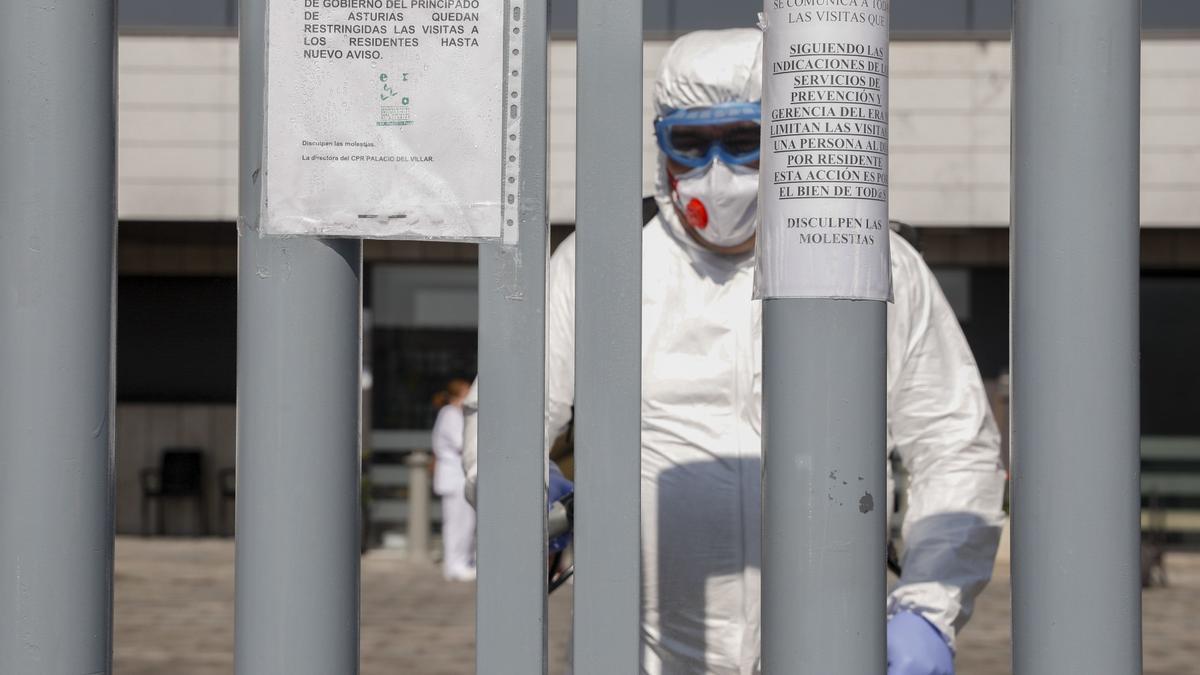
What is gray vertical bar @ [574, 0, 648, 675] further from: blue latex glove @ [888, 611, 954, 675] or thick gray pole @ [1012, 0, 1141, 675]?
blue latex glove @ [888, 611, 954, 675]

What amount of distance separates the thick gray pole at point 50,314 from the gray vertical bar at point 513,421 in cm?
40

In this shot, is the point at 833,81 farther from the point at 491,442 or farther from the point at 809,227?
the point at 491,442

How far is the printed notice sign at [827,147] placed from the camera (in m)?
1.54

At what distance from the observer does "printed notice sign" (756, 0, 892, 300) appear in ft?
5.04

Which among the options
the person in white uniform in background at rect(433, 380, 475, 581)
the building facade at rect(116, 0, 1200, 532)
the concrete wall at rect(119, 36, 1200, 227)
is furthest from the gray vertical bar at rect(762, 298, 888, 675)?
the concrete wall at rect(119, 36, 1200, 227)

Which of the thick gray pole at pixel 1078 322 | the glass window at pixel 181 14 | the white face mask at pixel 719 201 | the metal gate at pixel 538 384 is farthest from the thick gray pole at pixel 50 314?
the glass window at pixel 181 14

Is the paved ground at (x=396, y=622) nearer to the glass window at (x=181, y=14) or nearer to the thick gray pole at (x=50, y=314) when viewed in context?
the glass window at (x=181, y=14)

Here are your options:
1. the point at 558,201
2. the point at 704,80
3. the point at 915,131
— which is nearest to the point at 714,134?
the point at 704,80

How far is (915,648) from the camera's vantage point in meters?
2.42

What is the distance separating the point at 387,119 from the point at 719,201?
115 cm

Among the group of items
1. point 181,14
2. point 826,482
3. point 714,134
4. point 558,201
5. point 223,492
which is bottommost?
point 223,492

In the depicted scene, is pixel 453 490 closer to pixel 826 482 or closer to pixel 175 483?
pixel 175 483

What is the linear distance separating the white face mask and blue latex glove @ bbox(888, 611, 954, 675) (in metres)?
0.70

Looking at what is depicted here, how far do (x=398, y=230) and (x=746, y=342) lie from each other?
1.23 meters
